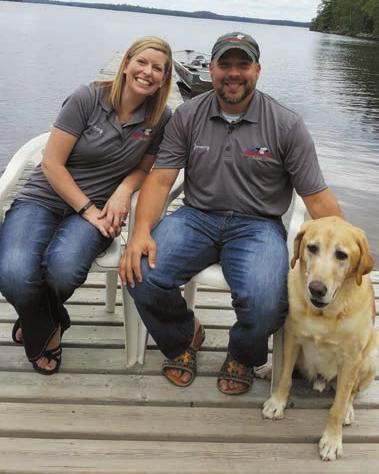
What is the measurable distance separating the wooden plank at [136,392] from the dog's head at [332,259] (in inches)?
29.5

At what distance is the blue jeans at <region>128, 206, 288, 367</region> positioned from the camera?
2662mm

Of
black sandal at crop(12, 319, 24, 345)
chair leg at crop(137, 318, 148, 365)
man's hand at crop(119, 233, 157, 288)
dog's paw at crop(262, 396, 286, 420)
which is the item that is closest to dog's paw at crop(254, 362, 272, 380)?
dog's paw at crop(262, 396, 286, 420)

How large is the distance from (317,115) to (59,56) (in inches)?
811

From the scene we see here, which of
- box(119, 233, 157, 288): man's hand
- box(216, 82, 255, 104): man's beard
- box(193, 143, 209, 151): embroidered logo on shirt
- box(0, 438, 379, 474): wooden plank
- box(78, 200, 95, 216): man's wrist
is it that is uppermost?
box(216, 82, 255, 104): man's beard

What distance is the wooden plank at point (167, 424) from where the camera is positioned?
2.56 metres

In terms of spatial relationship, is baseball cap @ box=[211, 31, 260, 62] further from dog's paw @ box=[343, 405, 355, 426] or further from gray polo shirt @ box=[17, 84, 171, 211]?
dog's paw @ box=[343, 405, 355, 426]

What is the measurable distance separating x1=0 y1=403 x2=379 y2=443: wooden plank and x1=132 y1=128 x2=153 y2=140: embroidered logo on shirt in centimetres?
145

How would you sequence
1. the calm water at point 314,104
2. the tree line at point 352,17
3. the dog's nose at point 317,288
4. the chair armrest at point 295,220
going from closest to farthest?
the dog's nose at point 317,288, the chair armrest at point 295,220, the calm water at point 314,104, the tree line at point 352,17

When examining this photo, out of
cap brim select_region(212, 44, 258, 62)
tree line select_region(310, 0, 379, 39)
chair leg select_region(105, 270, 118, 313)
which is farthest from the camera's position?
tree line select_region(310, 0, 379, 39)

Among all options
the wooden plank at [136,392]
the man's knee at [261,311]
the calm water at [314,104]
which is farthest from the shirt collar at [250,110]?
the calm water at [314,104]

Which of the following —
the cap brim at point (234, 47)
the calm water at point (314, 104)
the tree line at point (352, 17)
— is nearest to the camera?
the cap brim at point (234, 47)

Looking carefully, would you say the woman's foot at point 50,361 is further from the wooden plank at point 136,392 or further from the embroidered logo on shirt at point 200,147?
the embroidered logo on shirt at point 200,147

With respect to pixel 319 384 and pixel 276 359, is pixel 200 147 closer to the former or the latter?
pixel 276 359

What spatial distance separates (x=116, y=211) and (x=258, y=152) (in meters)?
0.83
